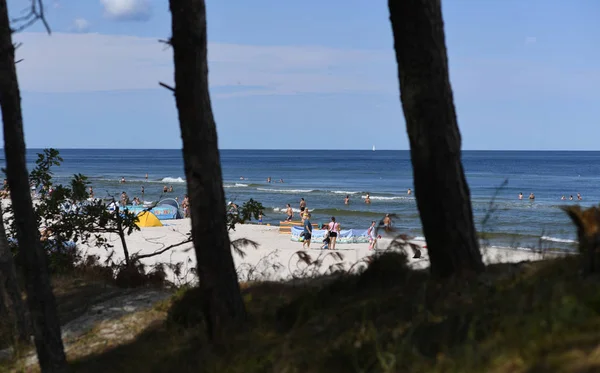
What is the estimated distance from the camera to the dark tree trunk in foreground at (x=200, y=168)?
5.77 metres

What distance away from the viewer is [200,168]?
5805mm

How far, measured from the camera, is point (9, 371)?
690 cm

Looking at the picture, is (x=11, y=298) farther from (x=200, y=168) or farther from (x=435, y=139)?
(x=435, y=139)

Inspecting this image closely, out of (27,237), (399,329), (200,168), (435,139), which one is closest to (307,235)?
(27,237)

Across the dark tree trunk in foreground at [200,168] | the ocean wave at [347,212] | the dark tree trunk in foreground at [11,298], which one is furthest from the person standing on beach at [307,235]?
the dark tree trunk in foreground at [200,168]

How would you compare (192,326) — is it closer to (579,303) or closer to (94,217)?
(579,303)

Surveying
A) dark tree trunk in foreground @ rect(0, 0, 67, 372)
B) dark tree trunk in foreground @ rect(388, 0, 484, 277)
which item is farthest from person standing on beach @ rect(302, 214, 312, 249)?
dark tree trunk in foreground @ rect(388, 0, 484, 277)

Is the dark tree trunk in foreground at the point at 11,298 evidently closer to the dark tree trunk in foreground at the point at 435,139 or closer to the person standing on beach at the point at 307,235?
the dark tree trunk in foreground at the point at 435,139

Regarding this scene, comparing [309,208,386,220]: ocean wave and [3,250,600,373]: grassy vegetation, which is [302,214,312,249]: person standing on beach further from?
[3,250,600,373]: grassy vegetation

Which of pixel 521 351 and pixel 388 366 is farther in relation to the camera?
pixel 388 366

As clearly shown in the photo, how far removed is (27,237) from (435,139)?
3622 millimetres

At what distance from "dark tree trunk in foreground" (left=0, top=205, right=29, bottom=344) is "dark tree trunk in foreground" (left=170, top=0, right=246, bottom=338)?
3.51 m

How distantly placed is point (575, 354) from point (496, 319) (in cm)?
86

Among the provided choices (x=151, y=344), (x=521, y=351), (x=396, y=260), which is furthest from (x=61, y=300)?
(x=521, y=351)
